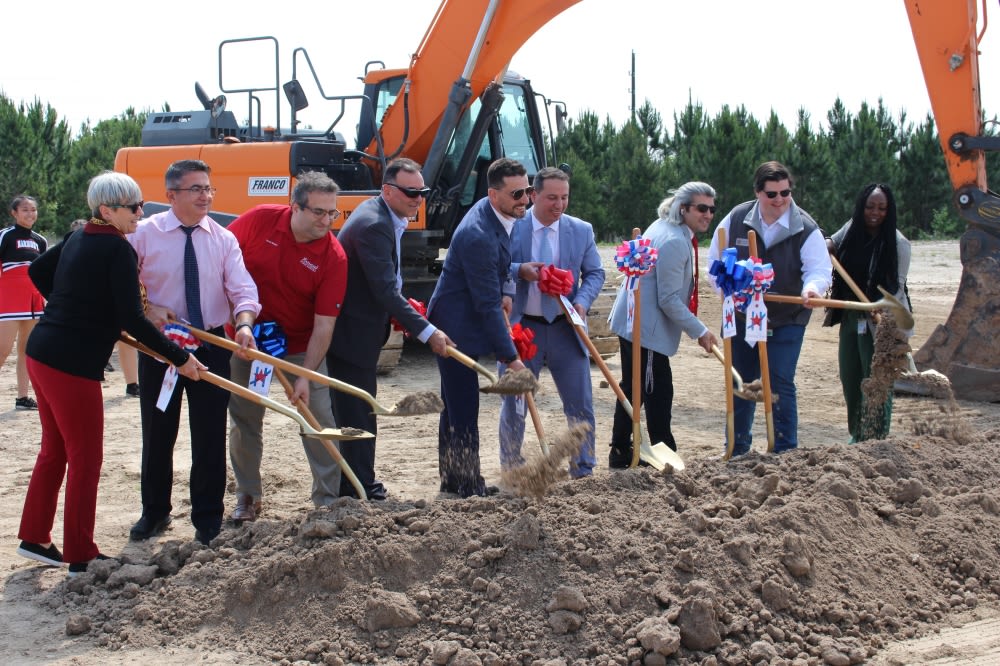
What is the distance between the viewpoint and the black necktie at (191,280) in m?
4.77

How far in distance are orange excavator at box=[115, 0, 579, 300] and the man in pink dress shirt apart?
4226mm

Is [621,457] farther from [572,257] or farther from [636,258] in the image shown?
[636,258]

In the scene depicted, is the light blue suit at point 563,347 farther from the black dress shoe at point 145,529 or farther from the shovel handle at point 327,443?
the black dress shoe at point 145,529

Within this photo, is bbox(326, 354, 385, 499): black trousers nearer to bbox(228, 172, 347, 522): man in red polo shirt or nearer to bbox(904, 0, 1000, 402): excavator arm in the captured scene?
bbox(228, 172, 347, 522): man in red polo shirt

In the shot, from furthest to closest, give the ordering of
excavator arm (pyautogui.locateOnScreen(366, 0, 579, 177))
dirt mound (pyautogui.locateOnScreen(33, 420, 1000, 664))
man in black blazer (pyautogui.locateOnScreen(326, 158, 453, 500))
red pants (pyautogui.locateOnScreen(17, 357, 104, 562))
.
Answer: excavator arm (pyautogui.locateOnScreen(366, 0, 579, 177)), man in black blazer (pyautogui.locateOnScreen(326, 158, 453, 500)), red pants (pyautogui.locateOnScreen(17, 357, 104, 562)), dirt mound (pyautogui.locateOnScreen(33, 420, 1000, 664))

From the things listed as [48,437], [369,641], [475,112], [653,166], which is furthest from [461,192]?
A: [653,166]

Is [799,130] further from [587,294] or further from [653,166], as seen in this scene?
[587,294]

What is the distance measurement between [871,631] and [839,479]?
89cm

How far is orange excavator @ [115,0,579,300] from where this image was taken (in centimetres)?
897

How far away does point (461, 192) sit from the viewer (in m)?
9.48

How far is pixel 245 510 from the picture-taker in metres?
5.33

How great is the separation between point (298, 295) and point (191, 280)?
53cm

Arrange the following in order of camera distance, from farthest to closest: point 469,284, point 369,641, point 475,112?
point 475,112
point 469,284
point 369,641

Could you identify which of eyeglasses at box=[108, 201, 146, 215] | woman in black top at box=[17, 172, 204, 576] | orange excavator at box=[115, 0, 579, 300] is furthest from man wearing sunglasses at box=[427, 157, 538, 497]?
orange excavator at box=[115, 0, 579, 300]
